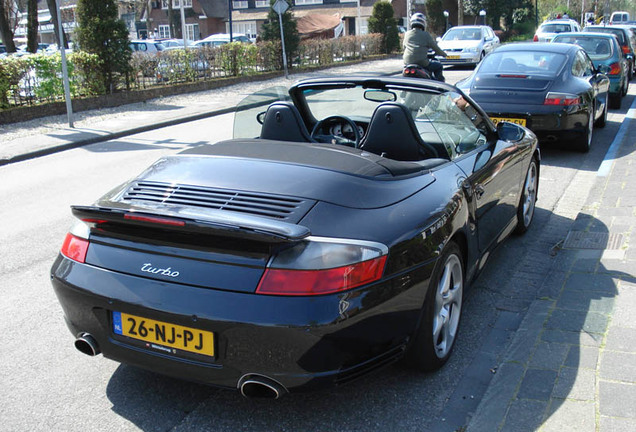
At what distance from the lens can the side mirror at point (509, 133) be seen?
196 inches

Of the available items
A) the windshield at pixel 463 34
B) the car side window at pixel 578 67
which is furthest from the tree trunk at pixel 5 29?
the car side window at pixel 578 67

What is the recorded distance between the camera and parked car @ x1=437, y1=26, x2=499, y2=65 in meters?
25.5

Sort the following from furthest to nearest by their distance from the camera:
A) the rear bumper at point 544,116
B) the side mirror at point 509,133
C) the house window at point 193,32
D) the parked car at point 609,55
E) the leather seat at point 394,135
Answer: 1. the house window at point 193,32
2. the parked car at point 609,55
3. the rear bumper at point 544,116
4. the side mirror at point 509,133
5. the leather seat at point 394,135

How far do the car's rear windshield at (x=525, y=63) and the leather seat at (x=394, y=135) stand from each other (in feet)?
19.7

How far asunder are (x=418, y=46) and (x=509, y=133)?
8.02m

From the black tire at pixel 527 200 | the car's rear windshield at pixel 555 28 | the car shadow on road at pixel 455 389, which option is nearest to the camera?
the car shadow on road at pixel 455 389

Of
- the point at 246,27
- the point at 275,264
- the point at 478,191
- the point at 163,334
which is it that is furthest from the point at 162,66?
the point at 246,27

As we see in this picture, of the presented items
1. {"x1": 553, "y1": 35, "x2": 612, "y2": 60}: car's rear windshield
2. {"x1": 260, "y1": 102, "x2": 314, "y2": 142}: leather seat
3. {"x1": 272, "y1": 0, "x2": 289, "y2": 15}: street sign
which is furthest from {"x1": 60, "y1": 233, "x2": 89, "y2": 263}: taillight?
{"x1": 272, "y1": 0, "x2": 289, "y2": 15}: street sign

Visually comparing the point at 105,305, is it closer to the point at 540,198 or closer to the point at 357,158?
the point at 357,158

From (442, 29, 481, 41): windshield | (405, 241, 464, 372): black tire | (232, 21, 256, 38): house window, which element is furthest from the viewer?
(232, 21, 256, 38): house window

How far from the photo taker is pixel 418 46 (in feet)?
41.3

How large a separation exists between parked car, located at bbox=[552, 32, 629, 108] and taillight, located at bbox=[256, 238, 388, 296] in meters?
12.6

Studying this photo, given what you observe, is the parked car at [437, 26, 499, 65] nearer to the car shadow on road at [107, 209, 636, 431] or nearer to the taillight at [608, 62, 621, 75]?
the taillight at [608, 62, 621, 75]

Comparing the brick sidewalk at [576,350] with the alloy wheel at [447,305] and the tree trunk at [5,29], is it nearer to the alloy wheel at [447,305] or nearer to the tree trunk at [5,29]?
the alloy wheel at [447,305]
